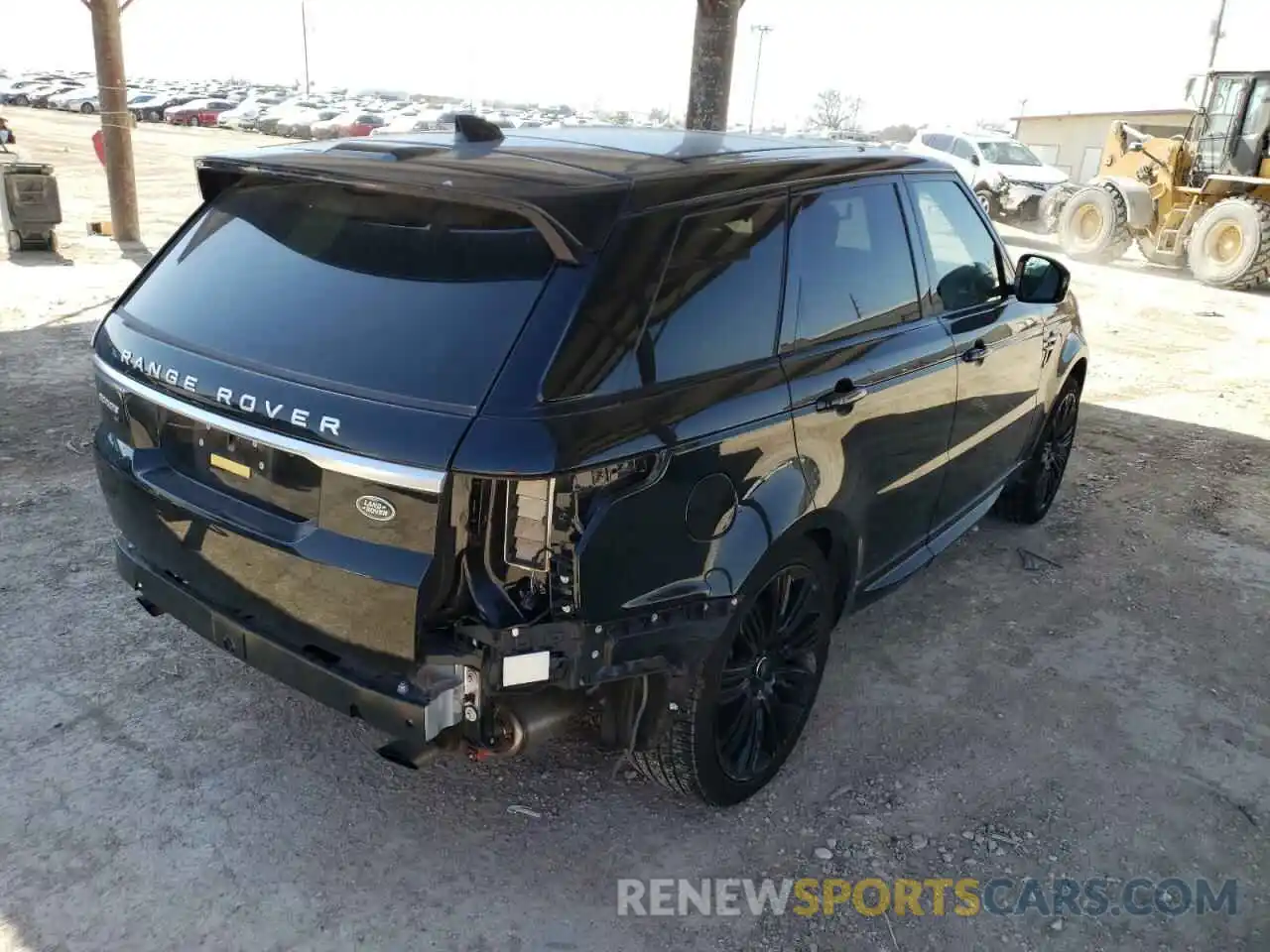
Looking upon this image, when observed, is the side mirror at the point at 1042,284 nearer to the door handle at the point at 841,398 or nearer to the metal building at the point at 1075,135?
the door handle at the point at 841,398

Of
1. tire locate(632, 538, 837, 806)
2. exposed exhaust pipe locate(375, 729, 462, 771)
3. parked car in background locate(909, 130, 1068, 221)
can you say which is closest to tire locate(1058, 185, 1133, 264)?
parked car in background locate(909, 130, 1068, 221)

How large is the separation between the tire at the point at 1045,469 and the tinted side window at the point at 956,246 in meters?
1.22

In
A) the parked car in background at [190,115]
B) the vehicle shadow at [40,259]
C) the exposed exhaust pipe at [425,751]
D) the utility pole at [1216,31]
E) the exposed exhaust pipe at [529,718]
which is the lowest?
the parked car in background at [190,115]

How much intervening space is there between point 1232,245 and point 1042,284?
12958 mm

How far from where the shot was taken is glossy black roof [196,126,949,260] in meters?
2.47

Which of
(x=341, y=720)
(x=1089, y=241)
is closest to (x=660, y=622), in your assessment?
(x=341, y=720)

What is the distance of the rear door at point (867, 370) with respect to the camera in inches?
121

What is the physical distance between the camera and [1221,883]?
9.87 feet

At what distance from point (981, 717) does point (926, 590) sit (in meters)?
1.10

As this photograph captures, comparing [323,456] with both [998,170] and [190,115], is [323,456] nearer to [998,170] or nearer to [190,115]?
[998,170]

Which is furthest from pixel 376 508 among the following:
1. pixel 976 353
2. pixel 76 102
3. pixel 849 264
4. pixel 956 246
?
pixel 76 102

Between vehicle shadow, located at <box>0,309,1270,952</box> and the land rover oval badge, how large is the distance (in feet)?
3.58

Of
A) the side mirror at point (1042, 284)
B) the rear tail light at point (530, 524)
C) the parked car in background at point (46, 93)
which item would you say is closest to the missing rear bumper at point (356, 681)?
the rear tail light at point (530, 524)

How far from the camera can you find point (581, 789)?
321cm
